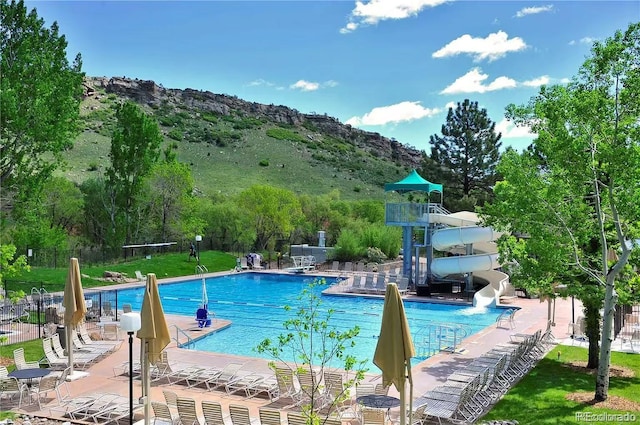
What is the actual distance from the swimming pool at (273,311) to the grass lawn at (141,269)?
7.12 feet

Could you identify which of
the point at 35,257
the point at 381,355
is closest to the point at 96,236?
the point at 35,257

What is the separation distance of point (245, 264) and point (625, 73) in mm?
29340

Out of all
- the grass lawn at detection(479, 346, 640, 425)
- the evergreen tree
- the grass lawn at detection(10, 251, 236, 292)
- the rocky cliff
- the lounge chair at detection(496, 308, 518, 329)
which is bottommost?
the grass lawn at detection(479, 346, 640, 425)

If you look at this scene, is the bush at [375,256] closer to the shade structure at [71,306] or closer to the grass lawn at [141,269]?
the grass lawn at [141,269]

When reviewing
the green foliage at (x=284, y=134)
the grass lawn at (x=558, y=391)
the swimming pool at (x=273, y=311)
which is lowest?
the swimming pool at (x=273, y=311)

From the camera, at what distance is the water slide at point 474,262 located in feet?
80.1

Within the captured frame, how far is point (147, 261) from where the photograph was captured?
3472 centimetres

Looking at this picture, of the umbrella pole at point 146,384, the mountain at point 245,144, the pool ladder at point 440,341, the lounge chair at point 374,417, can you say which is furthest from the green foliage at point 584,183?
the mountain at point 245,144

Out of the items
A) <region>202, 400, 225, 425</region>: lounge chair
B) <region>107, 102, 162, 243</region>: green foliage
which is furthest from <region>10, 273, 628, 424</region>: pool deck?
<region>107, 102, 162, 243</region>: green foliage

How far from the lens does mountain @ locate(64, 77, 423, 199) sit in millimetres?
71000

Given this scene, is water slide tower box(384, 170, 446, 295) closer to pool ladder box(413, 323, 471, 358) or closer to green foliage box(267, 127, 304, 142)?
pool ladder box(413, 323, 471, 358)

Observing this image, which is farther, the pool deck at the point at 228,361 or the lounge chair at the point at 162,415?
the pool deck at the point at 228,361

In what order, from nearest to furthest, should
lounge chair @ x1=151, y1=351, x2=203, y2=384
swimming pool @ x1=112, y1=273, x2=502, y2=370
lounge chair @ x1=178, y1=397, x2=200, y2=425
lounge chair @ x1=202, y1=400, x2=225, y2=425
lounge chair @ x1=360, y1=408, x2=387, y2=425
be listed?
lounge chair @ x1=360, y1=408, x2=387, y2=425, lounge chair @ x1=202, y1=400, x2=225, y2=425, lounge chair @ x1=178, y1=397, x2=200, y2=425, lounge chair @ x1=151, y1=351, x2=203, y2=384, swimming pool @ x1=112, y1=273, x2=502, y2=370

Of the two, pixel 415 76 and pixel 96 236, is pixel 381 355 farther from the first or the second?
pixel 96 236
